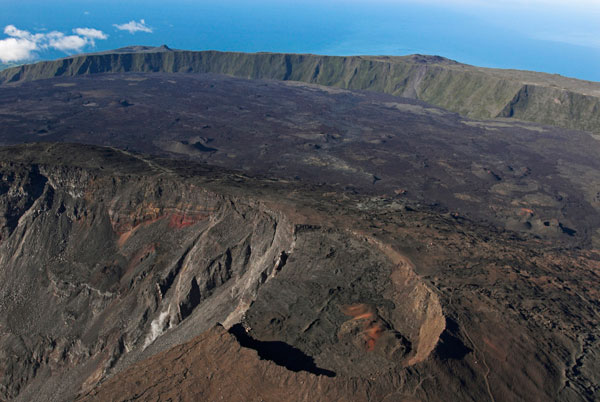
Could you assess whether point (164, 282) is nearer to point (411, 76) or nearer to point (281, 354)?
point (281, 354)

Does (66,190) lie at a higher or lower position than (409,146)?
higher

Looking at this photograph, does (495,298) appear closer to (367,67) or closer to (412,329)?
(412,329)

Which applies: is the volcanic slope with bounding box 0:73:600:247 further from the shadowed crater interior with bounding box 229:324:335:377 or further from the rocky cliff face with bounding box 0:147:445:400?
the shadowed crater interior with bounding box 229:324:335:377

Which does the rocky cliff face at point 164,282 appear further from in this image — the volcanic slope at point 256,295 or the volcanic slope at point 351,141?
the volcanic slope at point 351,141

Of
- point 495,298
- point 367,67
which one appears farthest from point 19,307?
point 367,67

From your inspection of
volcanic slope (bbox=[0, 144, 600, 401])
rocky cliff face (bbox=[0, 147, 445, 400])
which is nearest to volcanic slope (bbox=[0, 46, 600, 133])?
volcanic slope (bbox=[0, 144, 600, 401])

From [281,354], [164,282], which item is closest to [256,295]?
[281,354]

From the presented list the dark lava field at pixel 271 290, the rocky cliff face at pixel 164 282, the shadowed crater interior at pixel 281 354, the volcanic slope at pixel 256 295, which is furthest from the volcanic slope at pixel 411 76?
the shadowed crater interior at pixel 281 354
